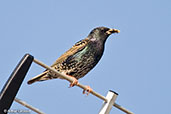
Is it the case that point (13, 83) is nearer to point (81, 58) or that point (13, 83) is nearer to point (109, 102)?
point (109, 102)

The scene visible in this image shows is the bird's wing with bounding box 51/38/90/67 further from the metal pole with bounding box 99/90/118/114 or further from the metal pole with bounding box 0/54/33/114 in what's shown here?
the metal pole with bounding box 0/54/33/114

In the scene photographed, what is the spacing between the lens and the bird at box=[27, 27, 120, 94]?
7.88 m

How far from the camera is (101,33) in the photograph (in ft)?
27.9

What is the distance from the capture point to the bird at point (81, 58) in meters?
7.88

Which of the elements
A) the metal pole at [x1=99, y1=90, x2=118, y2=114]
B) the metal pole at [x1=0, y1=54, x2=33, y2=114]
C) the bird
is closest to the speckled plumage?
the bird

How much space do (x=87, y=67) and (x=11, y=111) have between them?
364cm

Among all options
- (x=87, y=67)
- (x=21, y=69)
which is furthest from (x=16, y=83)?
(x=87, y=67)

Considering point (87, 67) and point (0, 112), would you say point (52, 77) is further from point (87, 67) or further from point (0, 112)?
point (0, 112)

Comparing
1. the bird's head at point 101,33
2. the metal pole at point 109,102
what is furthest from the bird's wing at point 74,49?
the metal pole at point 109,102

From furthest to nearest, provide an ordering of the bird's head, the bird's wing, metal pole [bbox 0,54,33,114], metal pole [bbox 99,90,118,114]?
the bird's head
the bird's wing
metal pole [bbox 99,90,118,114]
metal pole [bbox 0,54,33,114]

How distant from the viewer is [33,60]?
4.41m

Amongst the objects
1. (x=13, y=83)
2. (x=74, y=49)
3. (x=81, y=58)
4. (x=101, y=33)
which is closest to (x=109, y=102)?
(x=13, y=83)

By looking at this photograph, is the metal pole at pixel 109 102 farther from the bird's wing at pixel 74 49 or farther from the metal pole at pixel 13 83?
the bird's wing at pixel 74 49

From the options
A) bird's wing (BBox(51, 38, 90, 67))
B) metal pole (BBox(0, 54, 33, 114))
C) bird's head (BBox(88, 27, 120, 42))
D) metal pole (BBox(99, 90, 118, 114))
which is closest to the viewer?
metal pole (BBox(0, 54, 33, 114))
